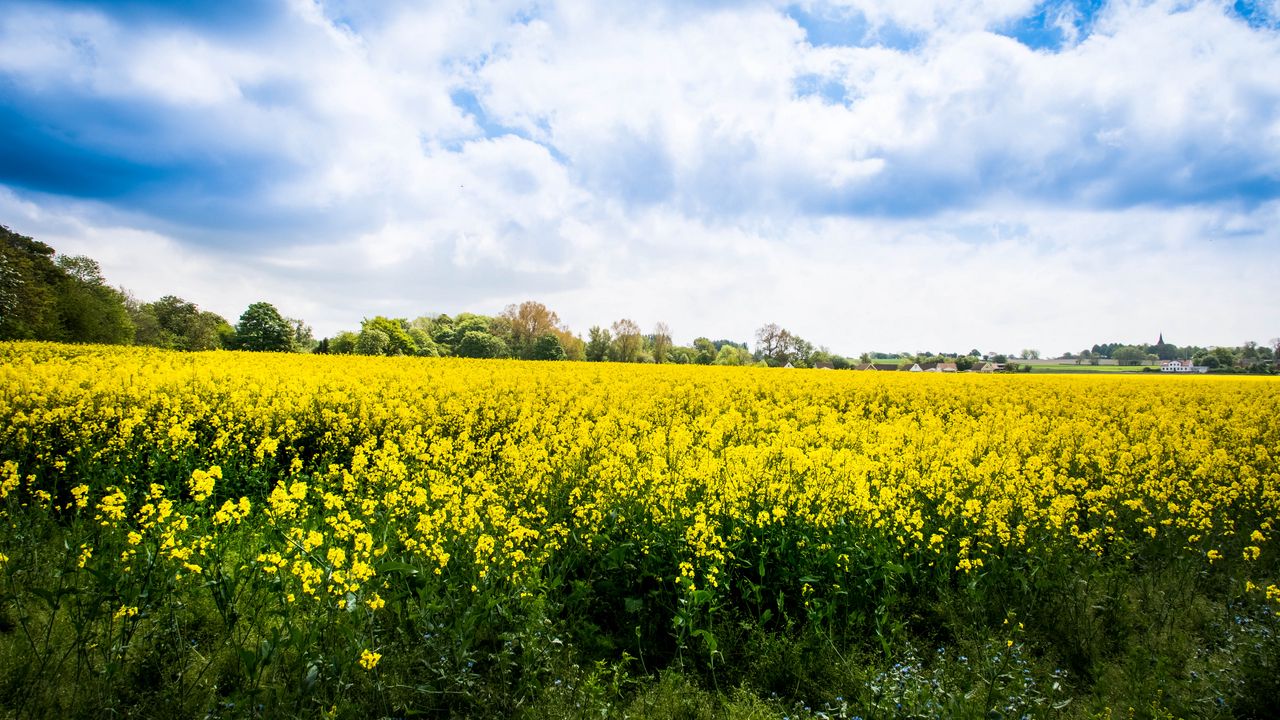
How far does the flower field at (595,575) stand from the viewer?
4023 mm

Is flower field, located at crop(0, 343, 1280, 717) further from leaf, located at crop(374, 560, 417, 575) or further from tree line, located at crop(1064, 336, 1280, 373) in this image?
tree line, located at crop(1064, 336, 1280, 373)

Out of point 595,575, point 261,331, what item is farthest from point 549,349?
point 595,575

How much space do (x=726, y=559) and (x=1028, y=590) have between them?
3155 mm

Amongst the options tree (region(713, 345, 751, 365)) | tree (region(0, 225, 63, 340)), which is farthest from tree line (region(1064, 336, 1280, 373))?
tree (region(0, 225, 63, 340))

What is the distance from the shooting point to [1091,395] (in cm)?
2072

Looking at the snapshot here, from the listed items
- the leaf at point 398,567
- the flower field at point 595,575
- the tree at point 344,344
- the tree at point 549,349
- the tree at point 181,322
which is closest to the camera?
the flower field at point 595,575

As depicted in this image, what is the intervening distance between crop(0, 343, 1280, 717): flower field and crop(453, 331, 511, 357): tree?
55.1 m

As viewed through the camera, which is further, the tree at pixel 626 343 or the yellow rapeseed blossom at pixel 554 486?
the tree at pixel 626 343

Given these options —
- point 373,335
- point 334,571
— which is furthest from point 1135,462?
point 373,335

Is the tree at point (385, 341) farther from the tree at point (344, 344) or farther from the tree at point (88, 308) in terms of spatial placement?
the tree at point (88, 308)

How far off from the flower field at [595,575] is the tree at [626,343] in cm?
7341

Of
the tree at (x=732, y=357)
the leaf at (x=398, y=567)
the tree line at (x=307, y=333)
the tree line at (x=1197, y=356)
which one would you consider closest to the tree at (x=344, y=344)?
the tree line at (x=307, y=333)

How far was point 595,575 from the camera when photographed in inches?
216

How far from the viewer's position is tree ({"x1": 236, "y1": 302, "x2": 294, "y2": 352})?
52.1m
